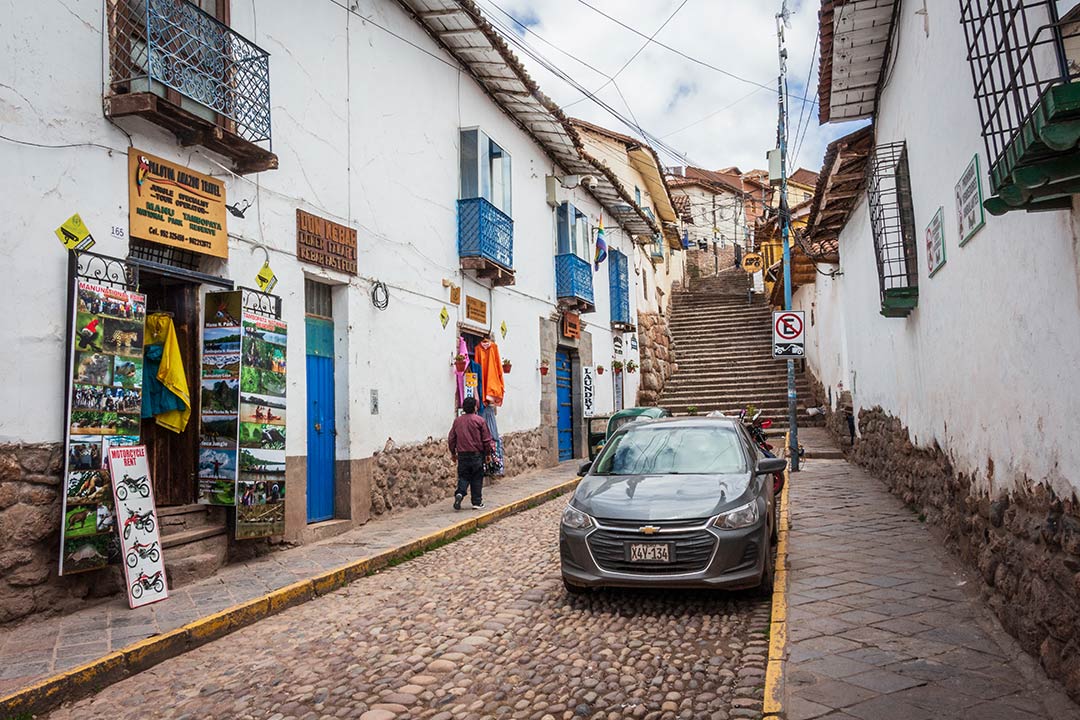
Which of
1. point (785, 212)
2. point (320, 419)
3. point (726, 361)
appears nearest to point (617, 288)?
point (726, 361)

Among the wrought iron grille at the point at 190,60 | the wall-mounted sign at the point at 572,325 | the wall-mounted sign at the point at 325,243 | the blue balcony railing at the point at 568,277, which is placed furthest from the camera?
the wall-mounted sign at the point at 572,325

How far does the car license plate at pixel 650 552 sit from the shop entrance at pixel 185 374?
434 cm

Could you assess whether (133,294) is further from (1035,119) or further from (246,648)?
(1035,119)

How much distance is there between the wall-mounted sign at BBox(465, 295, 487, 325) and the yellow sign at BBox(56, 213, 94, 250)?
723 cm

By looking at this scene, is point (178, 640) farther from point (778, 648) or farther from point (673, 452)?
point (673, 452)

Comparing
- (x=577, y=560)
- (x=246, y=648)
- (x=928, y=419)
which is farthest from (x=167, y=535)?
(x=928, y=419)

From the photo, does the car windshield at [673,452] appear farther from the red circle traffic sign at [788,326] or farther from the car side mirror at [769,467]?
the red circle traffic sign at [788,326]

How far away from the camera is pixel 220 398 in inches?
290

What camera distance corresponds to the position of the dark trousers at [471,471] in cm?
1048

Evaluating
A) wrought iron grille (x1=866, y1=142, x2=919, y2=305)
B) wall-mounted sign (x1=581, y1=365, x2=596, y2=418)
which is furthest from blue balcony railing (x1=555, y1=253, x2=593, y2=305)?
wrought iron grille (x1=866, y1=142, x2=919, y2=305)

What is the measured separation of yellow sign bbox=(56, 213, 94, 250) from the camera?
6.04 metres

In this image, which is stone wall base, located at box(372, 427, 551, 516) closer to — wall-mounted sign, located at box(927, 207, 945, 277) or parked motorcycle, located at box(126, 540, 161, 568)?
parked motorcycle, located at box(126, 540, 161, 568)

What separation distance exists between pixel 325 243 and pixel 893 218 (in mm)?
6537

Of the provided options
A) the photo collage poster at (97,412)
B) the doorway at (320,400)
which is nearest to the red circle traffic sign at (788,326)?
the doorway at (320,400)
